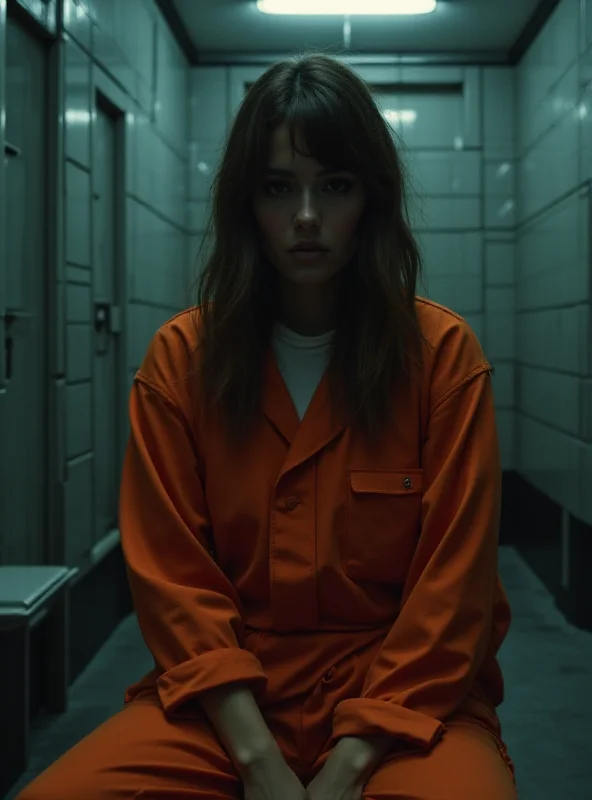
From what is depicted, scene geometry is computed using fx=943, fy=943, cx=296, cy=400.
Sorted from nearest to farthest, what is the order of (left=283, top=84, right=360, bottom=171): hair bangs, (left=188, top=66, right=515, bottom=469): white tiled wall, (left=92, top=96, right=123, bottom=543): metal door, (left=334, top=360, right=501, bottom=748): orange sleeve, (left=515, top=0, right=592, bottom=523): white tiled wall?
1. (left=334, top=360, right=501, bottom=748): orange sleeve
2. (left=283, top=84, right=360, bottom=171): hair bangs
3. (left=92, top=96, right=123, bottom=543): metal door
4. (left=515, top=0, right=592, bottom=523): white tiled wall
5. (left=188, top=66, right=515, bottom=469): white tiled wall

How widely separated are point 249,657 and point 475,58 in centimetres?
480

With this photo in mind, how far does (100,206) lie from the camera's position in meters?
3.69

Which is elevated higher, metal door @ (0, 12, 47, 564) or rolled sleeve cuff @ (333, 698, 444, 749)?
metal door @ (0, 12, 47, 564)

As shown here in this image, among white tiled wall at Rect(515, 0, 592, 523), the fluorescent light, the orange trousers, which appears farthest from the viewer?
the fluorescent light

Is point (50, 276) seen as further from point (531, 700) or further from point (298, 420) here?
point (531, 700)

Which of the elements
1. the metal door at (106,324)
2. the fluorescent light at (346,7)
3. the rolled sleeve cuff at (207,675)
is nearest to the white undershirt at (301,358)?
the rolled sleeve cuff at (207,675)

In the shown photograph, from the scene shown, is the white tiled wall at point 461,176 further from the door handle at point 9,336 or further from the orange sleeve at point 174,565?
the orange sleeve at point 174,565

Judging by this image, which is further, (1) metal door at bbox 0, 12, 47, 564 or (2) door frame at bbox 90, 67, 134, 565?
(2) door frame at bbox 90, 67, 134, 565

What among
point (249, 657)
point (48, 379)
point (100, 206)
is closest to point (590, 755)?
point (249, 657)

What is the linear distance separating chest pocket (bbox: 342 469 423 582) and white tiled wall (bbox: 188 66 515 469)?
4.16m

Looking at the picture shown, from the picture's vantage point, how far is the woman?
Result: 4.09 feet

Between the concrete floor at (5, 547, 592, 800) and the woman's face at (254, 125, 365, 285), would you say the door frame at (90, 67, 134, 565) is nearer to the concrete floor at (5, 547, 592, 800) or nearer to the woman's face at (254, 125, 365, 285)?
the concrete floor at (5, 547, 592, 800)

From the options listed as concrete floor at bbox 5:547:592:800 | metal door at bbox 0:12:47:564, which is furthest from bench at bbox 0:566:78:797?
metal door at bbox 0:12:47:564

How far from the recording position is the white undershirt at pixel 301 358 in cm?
144
